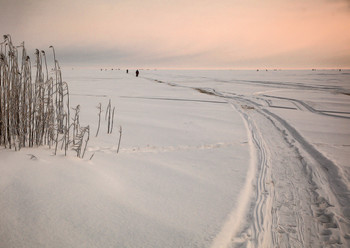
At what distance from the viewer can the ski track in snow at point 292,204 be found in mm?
1805

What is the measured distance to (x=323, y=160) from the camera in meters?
3.41

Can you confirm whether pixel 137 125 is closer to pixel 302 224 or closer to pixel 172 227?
pixel 172 227

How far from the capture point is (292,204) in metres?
2.29

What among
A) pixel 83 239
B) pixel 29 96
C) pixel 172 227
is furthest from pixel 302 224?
pixel 29 96

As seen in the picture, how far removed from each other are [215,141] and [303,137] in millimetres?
2149

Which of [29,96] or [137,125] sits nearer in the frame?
[29,96]

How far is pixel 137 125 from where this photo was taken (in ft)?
16.1

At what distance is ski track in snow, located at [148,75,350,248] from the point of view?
1805mm

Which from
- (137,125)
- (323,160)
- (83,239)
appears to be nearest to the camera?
(83,239)

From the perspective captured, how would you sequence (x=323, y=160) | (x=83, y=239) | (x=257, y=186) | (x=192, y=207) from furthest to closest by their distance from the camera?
(x=323, y=160) → (x=257, y=186) → (x=192, y=207) → (x=83, y=239)

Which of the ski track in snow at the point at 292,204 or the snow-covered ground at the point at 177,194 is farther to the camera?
the ski track in snow at the point at 292,204

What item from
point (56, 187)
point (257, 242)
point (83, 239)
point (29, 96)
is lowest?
point (257, 242)

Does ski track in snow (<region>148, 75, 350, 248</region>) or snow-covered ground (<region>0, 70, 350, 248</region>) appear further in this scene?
ski track in snow (<region>148, 75, 350, 248</region>)

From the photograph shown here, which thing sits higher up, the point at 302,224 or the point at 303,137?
the point at 303,137
